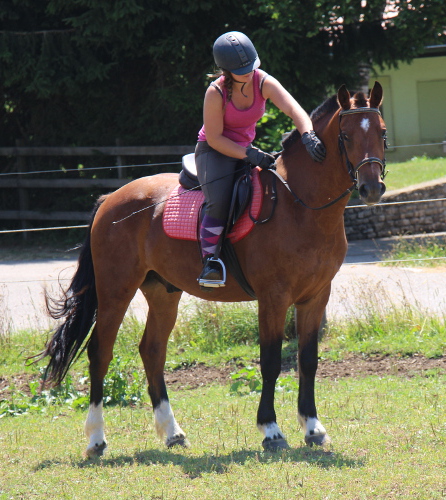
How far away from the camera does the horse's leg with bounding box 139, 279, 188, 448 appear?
575 cm

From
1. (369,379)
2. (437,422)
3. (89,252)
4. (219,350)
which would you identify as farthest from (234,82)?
(219,350)

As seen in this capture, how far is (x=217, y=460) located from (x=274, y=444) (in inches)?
16.1

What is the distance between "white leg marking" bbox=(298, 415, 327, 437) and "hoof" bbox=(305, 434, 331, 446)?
0.05 feet

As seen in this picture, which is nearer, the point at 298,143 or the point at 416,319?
the point at 298,143

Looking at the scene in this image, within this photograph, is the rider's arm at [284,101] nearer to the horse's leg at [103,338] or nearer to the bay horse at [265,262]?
the bay horse at [265,262]

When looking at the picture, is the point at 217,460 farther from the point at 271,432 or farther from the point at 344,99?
the point at 344,99

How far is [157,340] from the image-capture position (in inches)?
232

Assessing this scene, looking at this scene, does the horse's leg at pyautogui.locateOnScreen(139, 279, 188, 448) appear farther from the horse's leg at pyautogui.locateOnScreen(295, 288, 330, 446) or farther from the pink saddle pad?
the horse's leg at pyautogui.locateOnScreen(295, 288, 330, 446)

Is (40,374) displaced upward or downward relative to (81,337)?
downward

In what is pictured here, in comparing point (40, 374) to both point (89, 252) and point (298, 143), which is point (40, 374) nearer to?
point (89, 252)

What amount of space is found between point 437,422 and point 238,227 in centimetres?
201

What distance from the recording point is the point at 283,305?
490cm

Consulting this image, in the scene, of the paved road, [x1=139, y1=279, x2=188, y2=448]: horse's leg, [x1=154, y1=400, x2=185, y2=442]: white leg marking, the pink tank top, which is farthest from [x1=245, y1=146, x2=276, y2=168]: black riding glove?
the paved road

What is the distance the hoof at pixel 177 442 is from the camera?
540 cm
